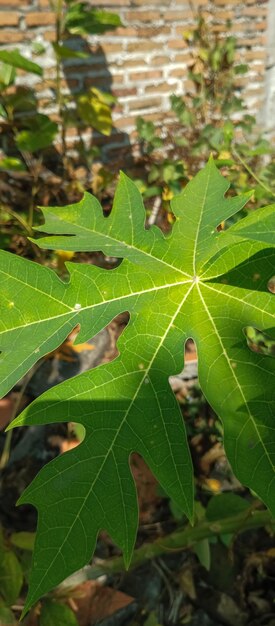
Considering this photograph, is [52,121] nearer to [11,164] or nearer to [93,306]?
[11,164]

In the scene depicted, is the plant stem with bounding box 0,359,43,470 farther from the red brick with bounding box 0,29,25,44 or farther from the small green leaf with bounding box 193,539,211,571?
the red brick with bounding box 0,29,25,44

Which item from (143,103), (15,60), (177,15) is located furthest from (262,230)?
(177,15)

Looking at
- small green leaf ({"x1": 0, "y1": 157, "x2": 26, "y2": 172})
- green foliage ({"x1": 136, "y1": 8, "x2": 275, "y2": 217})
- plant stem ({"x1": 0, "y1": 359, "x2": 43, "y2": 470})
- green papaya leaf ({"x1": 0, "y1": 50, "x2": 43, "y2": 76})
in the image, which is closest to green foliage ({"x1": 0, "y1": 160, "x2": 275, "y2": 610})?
plant stem ({"x1": 0, "y1": 359, "x2": 43, "y2": 470})

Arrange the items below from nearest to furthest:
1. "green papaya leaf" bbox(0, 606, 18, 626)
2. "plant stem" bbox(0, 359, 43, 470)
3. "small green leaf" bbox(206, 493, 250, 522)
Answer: "green papaya leaf" bbox(0, 606, 18, 626) < "small green leaf" bbox(206, 493, 250, 522) < "plant stem" bbox(0, 359, 43, 470)

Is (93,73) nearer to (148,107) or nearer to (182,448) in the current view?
(148,107)

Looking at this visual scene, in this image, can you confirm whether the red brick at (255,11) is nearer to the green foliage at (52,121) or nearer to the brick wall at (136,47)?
the brick wall at (136,47)

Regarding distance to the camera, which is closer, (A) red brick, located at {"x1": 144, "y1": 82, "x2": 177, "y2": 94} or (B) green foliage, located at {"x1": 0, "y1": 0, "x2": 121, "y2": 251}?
(B) green foliage, located at {"x1": 0, "y1": 0, "x2": 121, "y2": 251}
